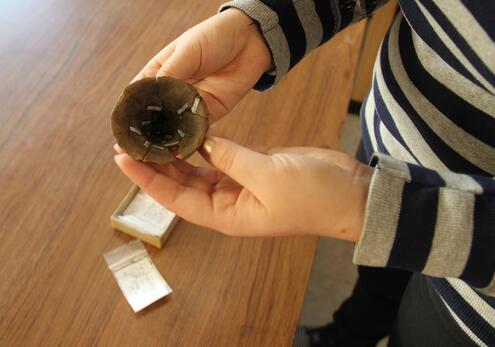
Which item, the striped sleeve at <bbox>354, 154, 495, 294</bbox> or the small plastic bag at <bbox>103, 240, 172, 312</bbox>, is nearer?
the striped sleeve at <bbox>354, 154, 495, 294</bbox>

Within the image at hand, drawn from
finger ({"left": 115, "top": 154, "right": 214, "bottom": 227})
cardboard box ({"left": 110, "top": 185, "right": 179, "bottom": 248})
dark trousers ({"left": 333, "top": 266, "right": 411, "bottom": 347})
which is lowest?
dark trousers ({"left": 333, "top": 266, "right": 411, "bottom": 347})

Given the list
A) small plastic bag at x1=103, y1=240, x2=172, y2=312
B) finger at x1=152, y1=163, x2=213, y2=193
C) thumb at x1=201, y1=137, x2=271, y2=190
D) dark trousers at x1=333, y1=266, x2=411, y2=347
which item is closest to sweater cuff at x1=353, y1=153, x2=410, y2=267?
thumb at x1=201, y1=137, x2=271, y2=190

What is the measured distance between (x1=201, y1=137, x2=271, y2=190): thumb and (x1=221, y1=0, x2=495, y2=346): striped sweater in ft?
0.42

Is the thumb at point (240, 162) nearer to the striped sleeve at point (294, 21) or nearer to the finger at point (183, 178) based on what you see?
the finger at point (183, 178)

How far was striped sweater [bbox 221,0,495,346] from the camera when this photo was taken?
0.44 m

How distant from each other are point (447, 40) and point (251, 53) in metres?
0.28

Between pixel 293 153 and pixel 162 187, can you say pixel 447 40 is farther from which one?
pixel 162 187

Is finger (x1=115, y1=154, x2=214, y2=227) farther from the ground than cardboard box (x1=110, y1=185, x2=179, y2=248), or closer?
farther from the ground

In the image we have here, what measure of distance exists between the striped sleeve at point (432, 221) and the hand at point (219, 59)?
304 millimetres

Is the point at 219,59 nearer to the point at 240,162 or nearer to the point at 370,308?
the point at 240,162

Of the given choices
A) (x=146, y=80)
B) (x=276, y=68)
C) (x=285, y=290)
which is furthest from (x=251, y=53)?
(x=285, y=290)

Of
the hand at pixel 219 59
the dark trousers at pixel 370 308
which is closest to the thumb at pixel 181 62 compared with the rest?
the hand at pixel 219 59

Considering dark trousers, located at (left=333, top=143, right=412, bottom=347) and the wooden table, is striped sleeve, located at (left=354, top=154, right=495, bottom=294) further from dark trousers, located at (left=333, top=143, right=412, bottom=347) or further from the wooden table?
dark trousers, located at (left=333, top=143, right=412, bottom=347)

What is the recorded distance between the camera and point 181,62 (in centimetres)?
62
